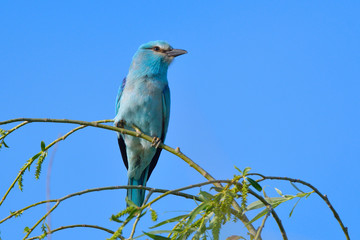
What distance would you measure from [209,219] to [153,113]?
352 cm

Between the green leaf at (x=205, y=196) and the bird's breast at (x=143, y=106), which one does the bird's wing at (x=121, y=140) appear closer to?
the bird's breast at (x=143, y=106)

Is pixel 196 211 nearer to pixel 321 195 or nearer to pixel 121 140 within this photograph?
pixel 321 195

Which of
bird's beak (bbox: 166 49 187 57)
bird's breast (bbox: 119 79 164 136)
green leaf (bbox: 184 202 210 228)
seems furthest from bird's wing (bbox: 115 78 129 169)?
green leaf (bbox: 184 202 210 228)

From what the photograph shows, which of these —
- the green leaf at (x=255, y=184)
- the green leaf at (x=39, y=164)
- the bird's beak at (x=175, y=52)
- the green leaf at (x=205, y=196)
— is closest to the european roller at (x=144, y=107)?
the bird's beak at (x=175, y=52)

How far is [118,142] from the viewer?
6113 millimetres

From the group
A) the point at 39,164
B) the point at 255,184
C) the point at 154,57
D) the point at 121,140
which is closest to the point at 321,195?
the point at 255,184

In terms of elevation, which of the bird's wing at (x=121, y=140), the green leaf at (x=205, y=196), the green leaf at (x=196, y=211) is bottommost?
the green leaf at (x=196, y=211)

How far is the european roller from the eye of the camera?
557 cm

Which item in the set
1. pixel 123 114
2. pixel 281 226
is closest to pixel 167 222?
pixel 281 226

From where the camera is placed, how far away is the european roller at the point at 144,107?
18.3 ft

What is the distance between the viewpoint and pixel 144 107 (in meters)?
5.59

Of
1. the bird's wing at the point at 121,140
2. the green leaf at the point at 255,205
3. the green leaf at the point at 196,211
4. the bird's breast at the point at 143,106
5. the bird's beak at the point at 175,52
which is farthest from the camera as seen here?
the bird's beak at the point at 175,52

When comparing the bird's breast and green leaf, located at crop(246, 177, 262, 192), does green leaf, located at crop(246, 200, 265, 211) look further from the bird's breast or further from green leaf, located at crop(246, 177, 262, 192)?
the bird's breast

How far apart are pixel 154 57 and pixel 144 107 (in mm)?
941
